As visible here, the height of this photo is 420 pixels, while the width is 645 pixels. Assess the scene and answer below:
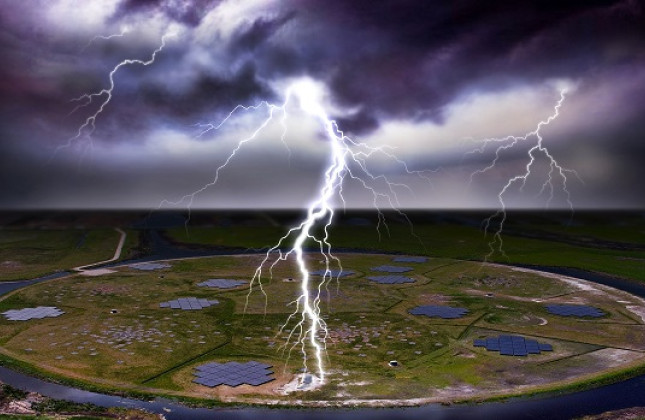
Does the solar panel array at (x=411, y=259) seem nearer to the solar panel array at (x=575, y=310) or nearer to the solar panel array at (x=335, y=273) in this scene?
the solar panel array at (x=335, y=273)

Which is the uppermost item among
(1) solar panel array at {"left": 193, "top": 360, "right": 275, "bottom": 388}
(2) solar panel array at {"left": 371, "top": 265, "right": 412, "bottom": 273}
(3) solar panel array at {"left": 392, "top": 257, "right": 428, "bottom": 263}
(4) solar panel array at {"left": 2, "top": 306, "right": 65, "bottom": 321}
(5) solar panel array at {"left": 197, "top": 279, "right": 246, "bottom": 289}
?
(3) solar panel array at {"left": 392, "top": 257, "right": 428, "bottom": 263}

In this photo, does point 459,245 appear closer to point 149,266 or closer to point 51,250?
point 149,266

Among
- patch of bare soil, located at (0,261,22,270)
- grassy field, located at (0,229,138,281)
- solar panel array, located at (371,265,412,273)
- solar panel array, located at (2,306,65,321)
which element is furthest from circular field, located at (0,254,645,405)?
patch of bare soil, located at (0,261,22,270)

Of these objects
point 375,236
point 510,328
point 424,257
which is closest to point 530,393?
point 510,328

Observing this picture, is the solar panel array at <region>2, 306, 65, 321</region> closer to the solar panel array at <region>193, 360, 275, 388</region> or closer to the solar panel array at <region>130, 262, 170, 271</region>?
the solar panel array at <region>193, 360, 275, 388</region>

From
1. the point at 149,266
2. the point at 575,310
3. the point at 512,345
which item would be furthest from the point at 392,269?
the point at 512,345

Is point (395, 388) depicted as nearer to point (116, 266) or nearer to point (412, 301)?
point (412, 301)
